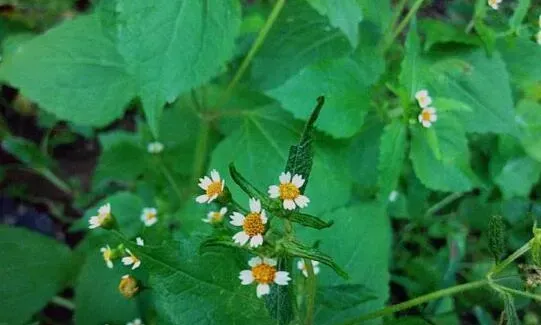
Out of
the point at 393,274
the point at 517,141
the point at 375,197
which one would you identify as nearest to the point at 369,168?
the point at 375,197

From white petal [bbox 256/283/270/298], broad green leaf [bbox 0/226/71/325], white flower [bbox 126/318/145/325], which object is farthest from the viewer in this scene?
broad green leaf [bbox 0/226/71/325]

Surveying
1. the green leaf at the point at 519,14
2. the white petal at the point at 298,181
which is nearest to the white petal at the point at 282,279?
the white petal at the point at 298,181

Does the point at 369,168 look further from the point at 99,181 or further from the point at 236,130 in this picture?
the point at 99,181

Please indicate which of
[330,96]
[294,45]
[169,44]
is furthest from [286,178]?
[294,45]

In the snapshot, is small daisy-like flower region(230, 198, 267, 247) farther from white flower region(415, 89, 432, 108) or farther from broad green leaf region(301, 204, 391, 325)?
white flower region(415, 89, 432, 108)

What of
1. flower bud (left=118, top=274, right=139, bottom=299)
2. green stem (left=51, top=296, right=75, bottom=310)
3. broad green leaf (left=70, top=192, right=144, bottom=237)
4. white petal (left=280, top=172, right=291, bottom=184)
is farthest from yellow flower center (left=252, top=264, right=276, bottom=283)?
green stem (left=51, top=296, right=75, bottom=310)

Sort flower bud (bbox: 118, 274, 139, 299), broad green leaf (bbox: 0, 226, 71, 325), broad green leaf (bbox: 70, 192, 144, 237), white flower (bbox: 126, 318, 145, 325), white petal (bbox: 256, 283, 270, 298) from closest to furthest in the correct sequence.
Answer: white petal (bbox: 256, 283, 270, 298) → flower bud (bbox: 118, 274, 139, 299) → white flower (bbox: 126, 318, 145, 325) → broad green leaf (bbox: 0, 226, 71, 325) → broad green leaf (bbox: 70, 192, 144, 237)

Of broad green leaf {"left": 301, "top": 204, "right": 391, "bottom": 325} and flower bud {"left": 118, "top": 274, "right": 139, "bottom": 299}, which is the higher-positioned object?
flower bud {"left": 118, "top": 274, "right": 139, "bottom": 299}

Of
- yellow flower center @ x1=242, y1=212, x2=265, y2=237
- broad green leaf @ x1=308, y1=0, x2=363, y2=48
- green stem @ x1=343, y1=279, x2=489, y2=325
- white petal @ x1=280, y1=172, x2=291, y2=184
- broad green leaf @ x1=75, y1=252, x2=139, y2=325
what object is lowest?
broad green leaf @ x1=75, y1=252, x2=139, y2=325

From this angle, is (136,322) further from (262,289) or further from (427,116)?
(427,116)
